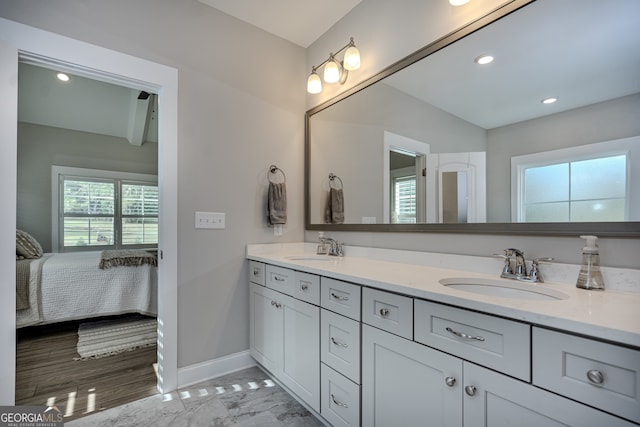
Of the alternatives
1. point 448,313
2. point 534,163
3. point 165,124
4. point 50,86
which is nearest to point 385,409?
point 448,313

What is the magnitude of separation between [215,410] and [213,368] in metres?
0.40

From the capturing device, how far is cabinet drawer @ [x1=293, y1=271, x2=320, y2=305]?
1555mm

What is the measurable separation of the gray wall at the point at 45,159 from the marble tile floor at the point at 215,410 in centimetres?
424

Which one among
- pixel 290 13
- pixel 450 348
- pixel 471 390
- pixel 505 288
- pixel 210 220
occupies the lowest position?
pixel 471 390

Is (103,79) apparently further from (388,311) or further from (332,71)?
(388,311)

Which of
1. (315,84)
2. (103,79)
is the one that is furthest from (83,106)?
(315,84)

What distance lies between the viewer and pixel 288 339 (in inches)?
69.2

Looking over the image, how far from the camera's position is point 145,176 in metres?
5.43

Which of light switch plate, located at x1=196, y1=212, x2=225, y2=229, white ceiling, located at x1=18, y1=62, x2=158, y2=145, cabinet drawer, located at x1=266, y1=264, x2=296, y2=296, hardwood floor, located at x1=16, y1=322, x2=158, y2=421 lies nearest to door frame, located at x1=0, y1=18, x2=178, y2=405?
light switch plate, located at x1=196, y1=212, x2=225, y2=229

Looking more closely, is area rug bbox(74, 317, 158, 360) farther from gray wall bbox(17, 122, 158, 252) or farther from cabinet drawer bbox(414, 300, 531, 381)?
cabinet drawer bbox(414, 300, 531, 381)

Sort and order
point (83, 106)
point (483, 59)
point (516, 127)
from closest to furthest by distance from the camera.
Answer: point (516, 127) → point (483, 59) → point (83, 106)

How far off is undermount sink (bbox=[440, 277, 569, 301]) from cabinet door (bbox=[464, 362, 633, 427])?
0.39 metres

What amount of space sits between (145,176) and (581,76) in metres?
6.02

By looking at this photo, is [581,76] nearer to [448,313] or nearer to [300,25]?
[448,313]
